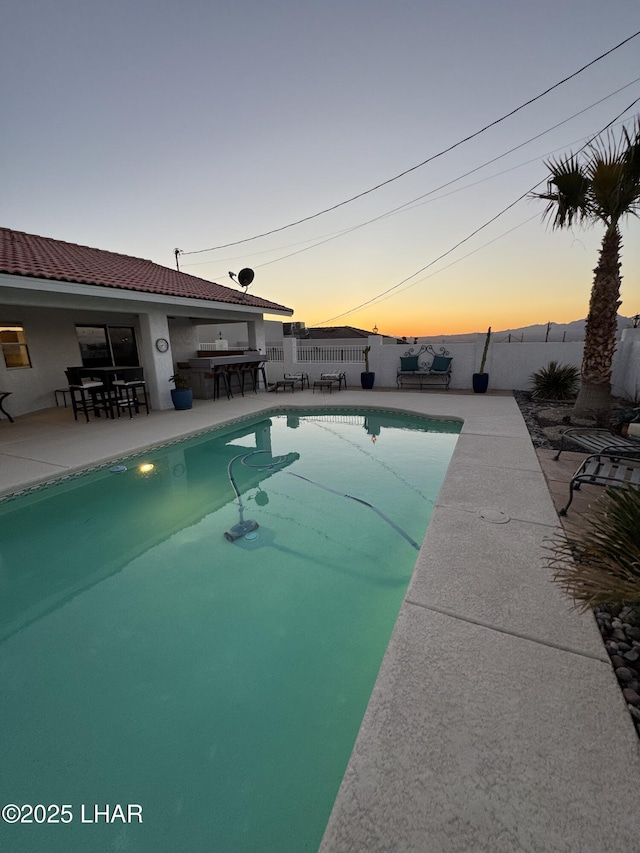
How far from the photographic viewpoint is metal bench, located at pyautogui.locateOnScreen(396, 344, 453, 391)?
12.3 metres

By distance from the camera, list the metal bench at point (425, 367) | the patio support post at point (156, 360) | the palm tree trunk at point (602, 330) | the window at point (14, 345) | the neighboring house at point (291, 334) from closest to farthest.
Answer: the palm tree trunk at point (602, 330) → the window at point (14, 345) → the patio support post at point (156, 360) → the metal bench at point (425, 367) → the neighboring house at point (291, 334)

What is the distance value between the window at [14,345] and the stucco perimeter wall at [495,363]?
7.84 m

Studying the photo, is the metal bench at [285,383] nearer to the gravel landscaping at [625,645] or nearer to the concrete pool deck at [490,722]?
the concrete pool deck at [490,722]

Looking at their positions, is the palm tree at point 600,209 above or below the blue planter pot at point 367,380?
above

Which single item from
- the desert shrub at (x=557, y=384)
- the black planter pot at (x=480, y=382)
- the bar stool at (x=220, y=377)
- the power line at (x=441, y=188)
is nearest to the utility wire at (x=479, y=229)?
the power line at (x=441, y=188)

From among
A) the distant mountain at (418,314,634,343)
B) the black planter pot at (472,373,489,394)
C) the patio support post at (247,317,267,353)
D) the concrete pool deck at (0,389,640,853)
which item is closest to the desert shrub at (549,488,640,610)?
the concrete pool deck at (0,389,640,853)

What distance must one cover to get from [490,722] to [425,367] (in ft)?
39.5

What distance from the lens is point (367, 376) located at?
12789 mm

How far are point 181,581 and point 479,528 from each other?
2813mm

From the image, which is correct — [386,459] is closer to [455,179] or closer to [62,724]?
[62,724]

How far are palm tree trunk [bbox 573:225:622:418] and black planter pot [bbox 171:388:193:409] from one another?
30.4ft

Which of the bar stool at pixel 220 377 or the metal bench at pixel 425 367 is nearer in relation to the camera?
the bar stool at pixel 220 377

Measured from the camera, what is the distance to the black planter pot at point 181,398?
31.3ft

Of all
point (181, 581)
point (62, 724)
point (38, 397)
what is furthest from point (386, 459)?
point (38, 397)
